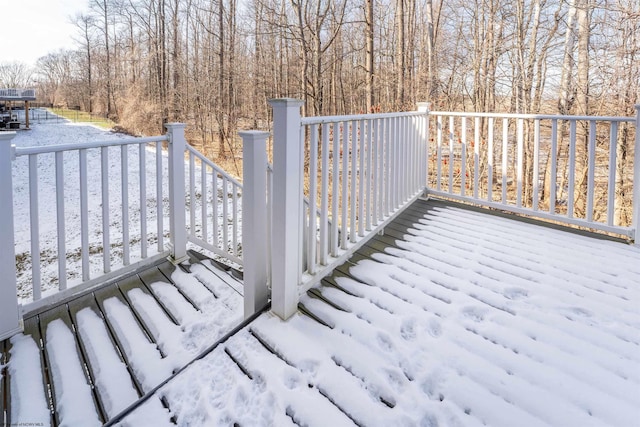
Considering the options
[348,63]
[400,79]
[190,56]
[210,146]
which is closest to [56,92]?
[190,56]

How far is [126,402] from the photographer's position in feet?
5.55

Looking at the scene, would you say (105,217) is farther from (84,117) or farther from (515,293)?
(84,117)

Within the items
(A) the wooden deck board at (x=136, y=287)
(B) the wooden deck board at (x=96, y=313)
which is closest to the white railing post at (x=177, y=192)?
(A) the wooden deck board at (x=136, y=287)

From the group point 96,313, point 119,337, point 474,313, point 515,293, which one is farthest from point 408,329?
point 96,313

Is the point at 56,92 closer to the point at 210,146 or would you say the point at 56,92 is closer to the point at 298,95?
the point at 210,146

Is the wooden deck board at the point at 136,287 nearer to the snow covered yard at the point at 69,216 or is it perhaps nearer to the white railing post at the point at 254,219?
the snow covered yard at the point at 69,216

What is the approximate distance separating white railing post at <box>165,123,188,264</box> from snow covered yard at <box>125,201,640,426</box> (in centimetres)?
142

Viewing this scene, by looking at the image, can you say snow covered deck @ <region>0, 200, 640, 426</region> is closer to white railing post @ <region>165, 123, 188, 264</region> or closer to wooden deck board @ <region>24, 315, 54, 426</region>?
wooden deck board @ <region>24, 315, 54, 426</region>

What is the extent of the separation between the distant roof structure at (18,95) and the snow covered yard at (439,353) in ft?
78.7

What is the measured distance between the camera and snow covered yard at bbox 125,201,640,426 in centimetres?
145

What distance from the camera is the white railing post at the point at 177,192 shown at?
3.12 metres

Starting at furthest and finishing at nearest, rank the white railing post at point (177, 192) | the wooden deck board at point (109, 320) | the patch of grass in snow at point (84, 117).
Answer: the patch of grass in snow at point (84, 117) → the white railing post at point (177, 192) → the wooden deck board at point (109, 320)

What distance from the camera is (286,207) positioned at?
199cm

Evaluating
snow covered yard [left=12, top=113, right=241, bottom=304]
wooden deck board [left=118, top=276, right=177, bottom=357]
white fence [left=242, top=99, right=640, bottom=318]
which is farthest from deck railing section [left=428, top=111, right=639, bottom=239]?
wooden deck board [left=118, top=276, right=177, bottom=357]
